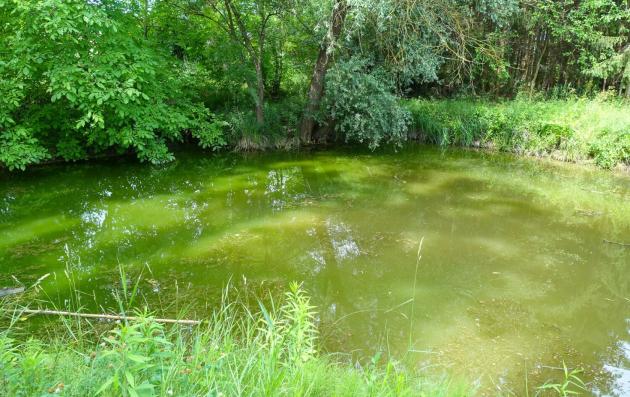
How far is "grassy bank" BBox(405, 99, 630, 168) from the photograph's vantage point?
27.7ft

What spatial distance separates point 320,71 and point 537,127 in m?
4.71

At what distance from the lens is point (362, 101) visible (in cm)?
920

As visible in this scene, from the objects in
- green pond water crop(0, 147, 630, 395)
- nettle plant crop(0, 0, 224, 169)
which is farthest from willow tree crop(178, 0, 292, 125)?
green pond water crop(0, 147, 630, 395)

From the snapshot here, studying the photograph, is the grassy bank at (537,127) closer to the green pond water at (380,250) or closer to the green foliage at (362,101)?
the green pond water at (380,250)

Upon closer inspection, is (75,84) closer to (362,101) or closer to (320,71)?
(320,71)

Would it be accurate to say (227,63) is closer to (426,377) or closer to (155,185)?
(155,185)

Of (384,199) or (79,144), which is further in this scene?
(79,144)

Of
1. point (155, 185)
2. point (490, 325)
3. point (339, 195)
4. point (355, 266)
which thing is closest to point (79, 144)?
point (155, 185)

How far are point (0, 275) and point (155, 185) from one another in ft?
10.8

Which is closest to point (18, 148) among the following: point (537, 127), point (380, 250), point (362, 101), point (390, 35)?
point (380, 250)

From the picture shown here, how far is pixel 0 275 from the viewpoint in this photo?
13.7 ft

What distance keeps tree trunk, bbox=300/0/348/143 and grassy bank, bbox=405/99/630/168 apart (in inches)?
93.6

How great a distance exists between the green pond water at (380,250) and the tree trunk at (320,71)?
2076 mm

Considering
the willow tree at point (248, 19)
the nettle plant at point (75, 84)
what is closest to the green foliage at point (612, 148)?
the willow tree at point (248, 19)
